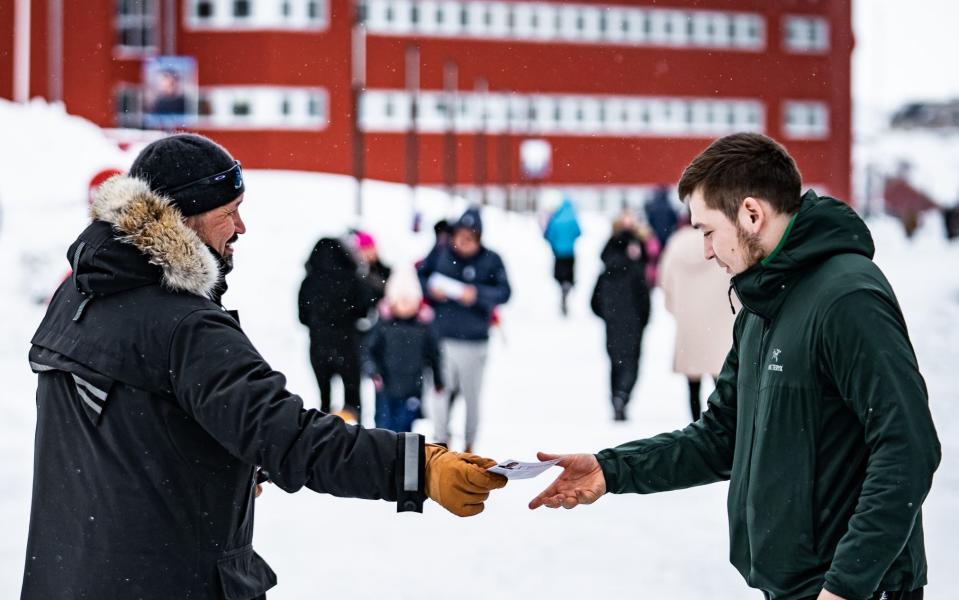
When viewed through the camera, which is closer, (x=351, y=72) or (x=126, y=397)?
(x=126, y=397)

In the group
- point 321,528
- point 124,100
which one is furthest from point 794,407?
point 124,100

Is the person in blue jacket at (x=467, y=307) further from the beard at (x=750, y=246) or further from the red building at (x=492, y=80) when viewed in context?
the red building at (x=492, y=80)

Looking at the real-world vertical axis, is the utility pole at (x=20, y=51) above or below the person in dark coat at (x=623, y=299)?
above

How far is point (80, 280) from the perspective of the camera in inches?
101

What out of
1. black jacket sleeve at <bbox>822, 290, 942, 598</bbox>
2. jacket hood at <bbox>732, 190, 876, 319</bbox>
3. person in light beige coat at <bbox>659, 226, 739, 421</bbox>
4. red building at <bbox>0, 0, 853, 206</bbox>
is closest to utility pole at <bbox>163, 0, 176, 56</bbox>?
red building at <bbox>0, 0, 853, 206</bbox>

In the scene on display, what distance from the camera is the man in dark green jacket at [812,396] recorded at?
235 cm

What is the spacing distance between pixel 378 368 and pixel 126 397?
6237 millimetres

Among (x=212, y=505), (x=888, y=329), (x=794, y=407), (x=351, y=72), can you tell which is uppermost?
(x=351, y=72)

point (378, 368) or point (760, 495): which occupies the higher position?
point (760, 495)

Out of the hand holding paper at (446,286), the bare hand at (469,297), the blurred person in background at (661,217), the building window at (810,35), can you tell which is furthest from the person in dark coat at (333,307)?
the building window at (810,35)

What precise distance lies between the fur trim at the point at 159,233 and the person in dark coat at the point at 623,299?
26.9 feet

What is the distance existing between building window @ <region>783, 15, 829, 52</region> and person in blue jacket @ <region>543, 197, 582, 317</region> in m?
38.2

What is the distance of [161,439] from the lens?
→ 8.30ft

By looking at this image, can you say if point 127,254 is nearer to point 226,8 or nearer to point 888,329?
point 888,329
